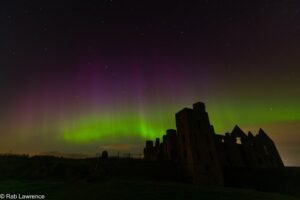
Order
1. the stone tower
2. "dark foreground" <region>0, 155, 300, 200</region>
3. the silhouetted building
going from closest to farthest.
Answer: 1. "dark foreground" <region>0, 155, 300, 200</region>
2. the stone tower
3. the silhouetted building

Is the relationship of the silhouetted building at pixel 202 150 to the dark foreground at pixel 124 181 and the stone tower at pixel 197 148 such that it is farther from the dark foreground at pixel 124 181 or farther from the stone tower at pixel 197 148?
the dark foreground at pixel 124 181

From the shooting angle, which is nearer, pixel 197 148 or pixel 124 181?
pixel 124 181

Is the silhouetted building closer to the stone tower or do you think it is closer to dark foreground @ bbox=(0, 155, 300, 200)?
the stone tower

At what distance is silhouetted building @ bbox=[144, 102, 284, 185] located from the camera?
22516 mm

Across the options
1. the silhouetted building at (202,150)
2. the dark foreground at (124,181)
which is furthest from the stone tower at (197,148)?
the dark foreground at (124,181)

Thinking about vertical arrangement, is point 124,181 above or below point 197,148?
below

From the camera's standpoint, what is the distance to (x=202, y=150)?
23.5 metres

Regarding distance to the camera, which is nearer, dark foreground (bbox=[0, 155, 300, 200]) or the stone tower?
dark foreground (bbox=[0, 155, 300, 200])

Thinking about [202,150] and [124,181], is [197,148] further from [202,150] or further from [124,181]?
[124,181]

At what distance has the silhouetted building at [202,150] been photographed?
73.9 ft

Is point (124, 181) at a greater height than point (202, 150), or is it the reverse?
point (202, 150)

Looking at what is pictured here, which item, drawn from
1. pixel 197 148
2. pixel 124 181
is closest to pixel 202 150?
pixel 197 148

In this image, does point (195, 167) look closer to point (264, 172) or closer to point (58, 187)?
point (264, 172)

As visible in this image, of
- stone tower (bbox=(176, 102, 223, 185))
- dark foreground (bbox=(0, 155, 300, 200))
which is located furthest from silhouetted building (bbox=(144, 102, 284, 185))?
dark foreground (bbox=(0, 155, 300, 200))
